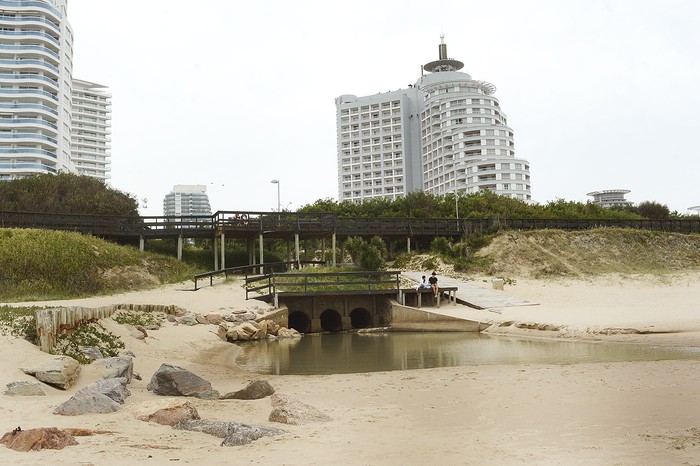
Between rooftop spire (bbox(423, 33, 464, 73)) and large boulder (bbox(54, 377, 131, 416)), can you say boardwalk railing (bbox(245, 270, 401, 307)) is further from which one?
rooftop spire (bbox(423, 33, 464, 73))

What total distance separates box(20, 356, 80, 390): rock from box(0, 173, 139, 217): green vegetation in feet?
114

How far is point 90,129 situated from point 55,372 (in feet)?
409

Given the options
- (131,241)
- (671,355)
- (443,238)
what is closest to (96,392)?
(671,355)

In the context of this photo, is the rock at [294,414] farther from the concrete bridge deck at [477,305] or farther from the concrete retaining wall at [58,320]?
the concrete bridge deck at [477,305]

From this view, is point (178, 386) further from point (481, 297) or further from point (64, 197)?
point (64, 197)

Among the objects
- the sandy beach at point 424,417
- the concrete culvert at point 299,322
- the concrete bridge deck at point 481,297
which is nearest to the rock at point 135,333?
the sandy beach at point 424,417

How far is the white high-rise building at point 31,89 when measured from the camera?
7131 centimetres

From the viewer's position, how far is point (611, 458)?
19.0 feet

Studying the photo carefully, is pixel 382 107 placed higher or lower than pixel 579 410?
higher

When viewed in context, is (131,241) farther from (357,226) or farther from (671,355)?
(671,355)

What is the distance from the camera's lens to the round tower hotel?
93.9 meters

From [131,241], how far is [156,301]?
16.4m

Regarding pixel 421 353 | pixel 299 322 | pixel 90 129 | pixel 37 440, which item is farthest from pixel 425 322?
pixel 90 129

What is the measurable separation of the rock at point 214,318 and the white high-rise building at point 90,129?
10589cm
